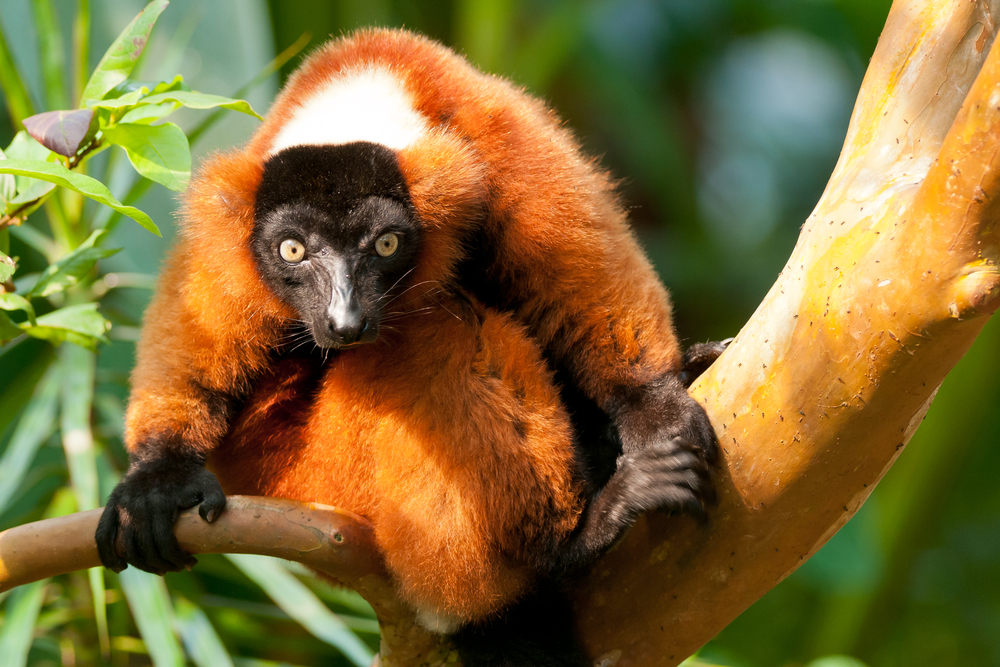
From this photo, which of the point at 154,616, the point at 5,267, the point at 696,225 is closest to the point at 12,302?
the point at 5,267

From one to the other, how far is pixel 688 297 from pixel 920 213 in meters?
3.85

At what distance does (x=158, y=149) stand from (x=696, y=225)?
4039 mm

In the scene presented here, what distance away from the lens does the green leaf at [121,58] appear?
130 cm

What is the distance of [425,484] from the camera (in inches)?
60.4

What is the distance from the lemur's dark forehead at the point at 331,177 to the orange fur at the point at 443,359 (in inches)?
1.5

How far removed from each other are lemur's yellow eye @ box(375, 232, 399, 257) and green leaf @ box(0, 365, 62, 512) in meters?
1.44

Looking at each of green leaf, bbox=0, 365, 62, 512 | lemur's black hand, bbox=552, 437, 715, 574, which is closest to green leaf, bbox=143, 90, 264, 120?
lemur's black hand, bbox=552, 437, 715, 574

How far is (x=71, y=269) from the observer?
58.5 inches

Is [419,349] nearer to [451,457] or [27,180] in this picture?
[451,457]

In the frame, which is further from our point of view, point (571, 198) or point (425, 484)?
point (571, 198)

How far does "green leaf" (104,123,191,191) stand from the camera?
1231 millimetres

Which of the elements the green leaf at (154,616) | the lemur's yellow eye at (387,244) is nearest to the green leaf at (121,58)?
the lemur's yellow eye at (387,244)

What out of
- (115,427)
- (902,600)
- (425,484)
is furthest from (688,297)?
(425,484)

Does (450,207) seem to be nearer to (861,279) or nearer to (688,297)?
(861,279)
